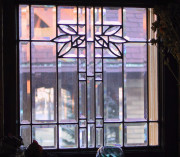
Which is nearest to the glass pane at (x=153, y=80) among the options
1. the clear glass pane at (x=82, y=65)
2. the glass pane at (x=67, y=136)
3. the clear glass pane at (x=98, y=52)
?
the clear glass pane at (x=98, y=52)

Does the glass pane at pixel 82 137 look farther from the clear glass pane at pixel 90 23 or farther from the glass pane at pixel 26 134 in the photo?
the clear glass pane at pixel 90 23

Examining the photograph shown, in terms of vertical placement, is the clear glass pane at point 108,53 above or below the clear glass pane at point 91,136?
above

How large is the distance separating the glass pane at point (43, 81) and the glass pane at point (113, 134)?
16.8 inches

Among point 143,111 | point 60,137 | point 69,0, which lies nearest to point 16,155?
point 60,137

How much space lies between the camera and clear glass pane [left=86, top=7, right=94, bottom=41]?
2062 millimetres

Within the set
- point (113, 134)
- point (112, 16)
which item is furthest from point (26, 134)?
point (112, 16)

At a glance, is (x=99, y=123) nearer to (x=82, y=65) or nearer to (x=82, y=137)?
(x=82, y=137)

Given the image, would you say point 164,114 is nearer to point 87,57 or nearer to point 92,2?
point 87,57

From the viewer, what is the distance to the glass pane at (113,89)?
208 cm

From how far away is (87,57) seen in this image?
206cm

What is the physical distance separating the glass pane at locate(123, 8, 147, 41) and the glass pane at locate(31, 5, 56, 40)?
0.57 metres

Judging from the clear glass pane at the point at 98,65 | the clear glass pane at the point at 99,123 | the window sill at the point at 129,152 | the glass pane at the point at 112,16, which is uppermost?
the glass pane at the point at 112,16

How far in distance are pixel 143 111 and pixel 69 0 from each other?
1.05 meters

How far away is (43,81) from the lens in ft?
6.72
